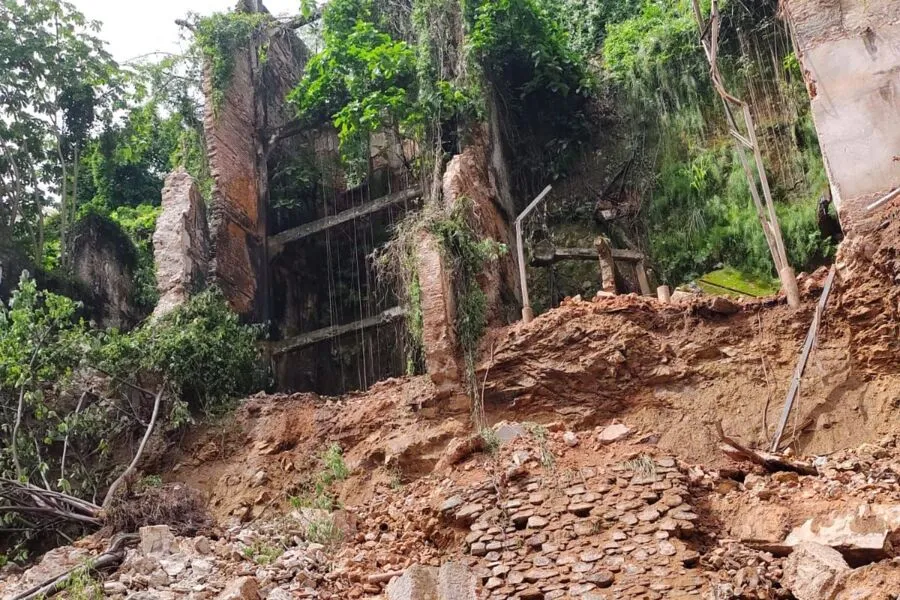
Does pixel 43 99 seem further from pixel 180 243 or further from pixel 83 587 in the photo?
pixel 83 587

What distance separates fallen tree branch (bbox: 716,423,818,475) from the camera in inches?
324

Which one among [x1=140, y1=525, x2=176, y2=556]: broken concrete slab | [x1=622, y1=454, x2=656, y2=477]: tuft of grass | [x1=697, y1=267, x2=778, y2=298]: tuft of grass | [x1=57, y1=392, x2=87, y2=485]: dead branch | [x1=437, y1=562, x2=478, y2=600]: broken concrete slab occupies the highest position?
[x1=697, y1=267, x2=778, y2=298]: tuft of grass

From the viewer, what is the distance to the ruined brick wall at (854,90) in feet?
32.9

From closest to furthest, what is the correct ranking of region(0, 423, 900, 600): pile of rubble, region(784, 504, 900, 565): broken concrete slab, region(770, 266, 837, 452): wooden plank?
1. region(784, 504, 900, 565): broken concrete slab
2. region(0, 423, 900, 600): pile of rubble
3. region(770, 266, 837, 452): wooden plank

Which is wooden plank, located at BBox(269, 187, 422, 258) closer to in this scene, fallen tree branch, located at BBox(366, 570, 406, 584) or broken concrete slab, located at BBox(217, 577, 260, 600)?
fallen tree branch, located at BBox(366, 570, 406, 584)

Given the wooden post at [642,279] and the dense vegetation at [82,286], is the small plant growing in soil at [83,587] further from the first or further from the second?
the wooden post at [642,279]

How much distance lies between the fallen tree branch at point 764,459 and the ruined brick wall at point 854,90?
9.28ft

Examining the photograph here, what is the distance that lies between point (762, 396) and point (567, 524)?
294cm

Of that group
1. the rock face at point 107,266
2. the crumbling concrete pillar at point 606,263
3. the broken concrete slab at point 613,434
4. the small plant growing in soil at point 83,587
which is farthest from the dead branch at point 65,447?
the crumbling concrete pillar at point 606,263

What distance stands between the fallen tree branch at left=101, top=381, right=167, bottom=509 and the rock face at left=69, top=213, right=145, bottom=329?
3504mm

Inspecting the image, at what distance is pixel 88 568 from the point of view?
8.60 m

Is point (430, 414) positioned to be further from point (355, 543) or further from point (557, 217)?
point (557, 217)

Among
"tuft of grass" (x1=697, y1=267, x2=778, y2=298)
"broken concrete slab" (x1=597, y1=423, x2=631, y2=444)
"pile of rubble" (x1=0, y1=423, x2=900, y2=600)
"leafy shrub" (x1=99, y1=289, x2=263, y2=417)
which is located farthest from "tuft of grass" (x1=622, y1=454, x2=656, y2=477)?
"leafy shrub" (x1=99, y1=289, x2=263, y2=417)

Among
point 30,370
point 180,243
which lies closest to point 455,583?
point 30,370
